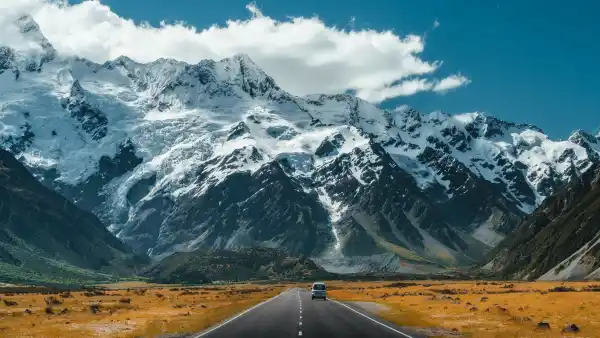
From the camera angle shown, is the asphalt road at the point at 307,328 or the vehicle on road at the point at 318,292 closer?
the asphalt road at the point at 307,328

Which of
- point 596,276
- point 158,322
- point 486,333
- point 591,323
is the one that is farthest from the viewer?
point 596,276

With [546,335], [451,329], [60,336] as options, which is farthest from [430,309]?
[60,336]

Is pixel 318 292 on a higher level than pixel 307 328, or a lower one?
lower

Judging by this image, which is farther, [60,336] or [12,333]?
[12,333]

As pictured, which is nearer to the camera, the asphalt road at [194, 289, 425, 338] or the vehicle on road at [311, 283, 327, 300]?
the asphalt road at [194, 289, 425, 338]

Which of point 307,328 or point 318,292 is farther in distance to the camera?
point 318,292

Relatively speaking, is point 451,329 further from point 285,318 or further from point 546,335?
point 285,318

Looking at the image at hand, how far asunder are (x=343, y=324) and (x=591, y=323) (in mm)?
16898

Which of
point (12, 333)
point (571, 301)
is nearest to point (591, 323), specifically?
point (571, 301)

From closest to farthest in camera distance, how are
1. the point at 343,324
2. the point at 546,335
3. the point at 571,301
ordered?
the point at 546,335
the point at 343,324
the point at 571,301

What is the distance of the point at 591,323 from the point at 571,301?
23.2 m

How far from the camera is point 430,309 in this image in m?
72.8

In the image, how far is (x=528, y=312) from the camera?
60.7m

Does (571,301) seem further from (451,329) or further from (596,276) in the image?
(596,276)
